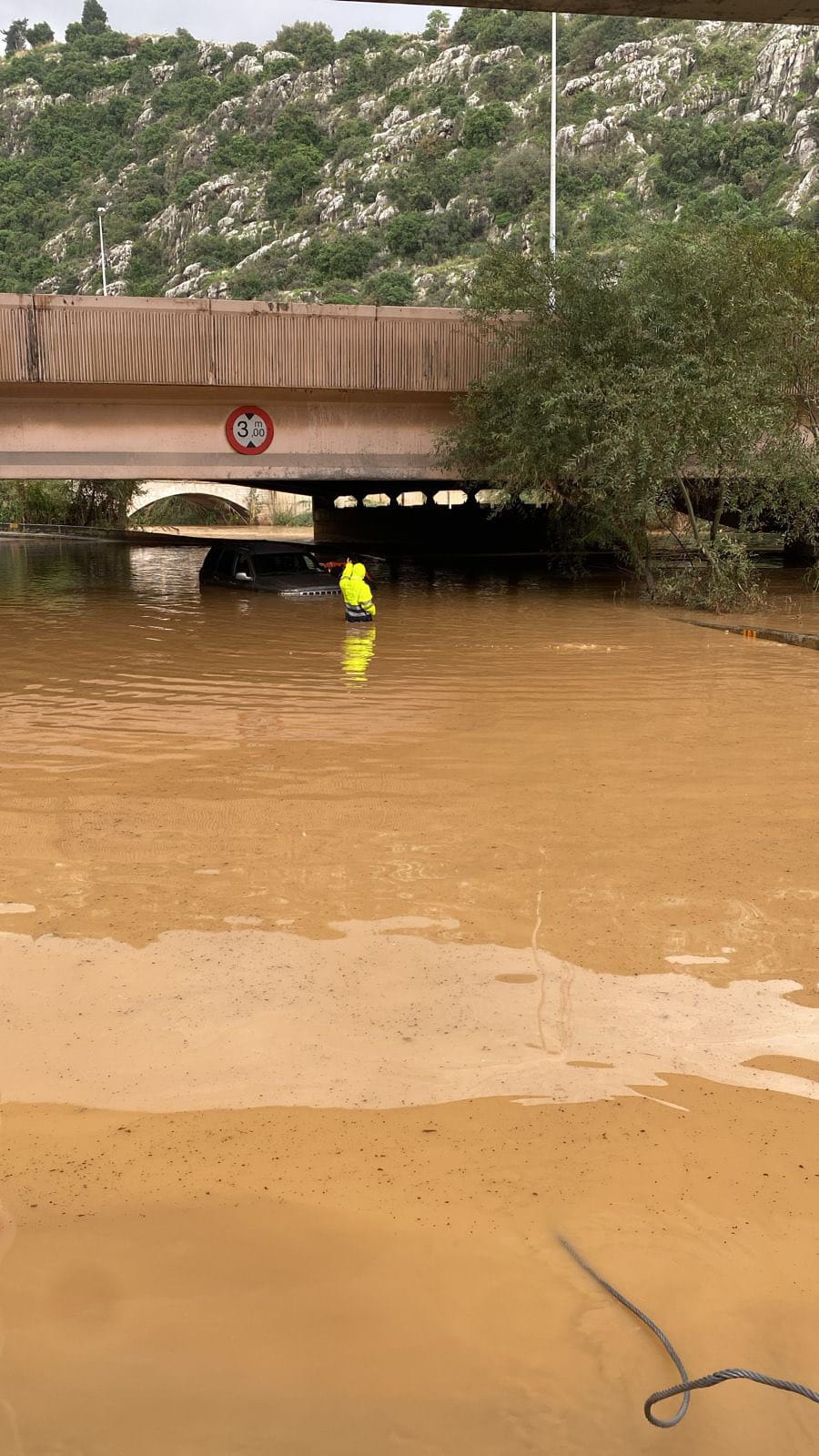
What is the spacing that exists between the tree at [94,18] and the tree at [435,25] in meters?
43.8

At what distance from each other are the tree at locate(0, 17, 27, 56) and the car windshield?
164024 mm

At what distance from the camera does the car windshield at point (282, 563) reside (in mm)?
22186

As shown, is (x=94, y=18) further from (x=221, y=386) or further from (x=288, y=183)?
(x=221, y=386)

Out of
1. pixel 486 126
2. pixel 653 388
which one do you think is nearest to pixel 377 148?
pixel 486 126

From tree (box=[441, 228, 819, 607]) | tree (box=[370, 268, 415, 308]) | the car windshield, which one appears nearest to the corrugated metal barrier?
tree (box=[441, 228, 819, 607])

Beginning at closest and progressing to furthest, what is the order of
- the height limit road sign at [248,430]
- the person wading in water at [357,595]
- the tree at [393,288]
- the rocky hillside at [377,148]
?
1. the person wading in water at [357,595]
2. the height limit road sign at [248,430]
3. the tree at [393,288]
4. the rocky hillside at [377,148]

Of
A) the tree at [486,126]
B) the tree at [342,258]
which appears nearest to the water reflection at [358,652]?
the tree at [342,258]

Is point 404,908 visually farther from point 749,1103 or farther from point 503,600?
point 503,600

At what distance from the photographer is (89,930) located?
5.99 meters

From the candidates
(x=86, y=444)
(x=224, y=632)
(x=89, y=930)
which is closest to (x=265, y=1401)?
(x=89, y=930)

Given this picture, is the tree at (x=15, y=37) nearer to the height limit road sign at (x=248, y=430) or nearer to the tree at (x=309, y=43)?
the tree at (x=309, y=43)

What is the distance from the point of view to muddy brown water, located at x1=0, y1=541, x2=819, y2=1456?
10.2ft

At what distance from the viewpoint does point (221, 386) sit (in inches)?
808

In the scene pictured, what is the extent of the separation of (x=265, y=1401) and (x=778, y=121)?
360ft
